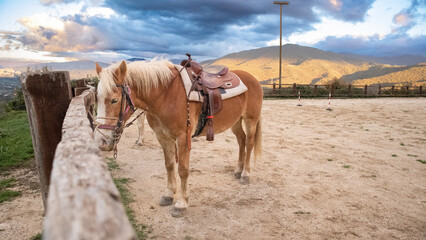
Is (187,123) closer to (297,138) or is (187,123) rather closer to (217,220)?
(217,220)

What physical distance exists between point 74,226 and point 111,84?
212 cm

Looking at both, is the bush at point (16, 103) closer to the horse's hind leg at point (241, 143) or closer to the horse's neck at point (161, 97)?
the horse's hind leg at point (241, 143)

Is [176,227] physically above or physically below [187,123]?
below

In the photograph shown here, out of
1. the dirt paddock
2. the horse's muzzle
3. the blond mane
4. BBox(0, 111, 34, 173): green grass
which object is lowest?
the dirt paddock

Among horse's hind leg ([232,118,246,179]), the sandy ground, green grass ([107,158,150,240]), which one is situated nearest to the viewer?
green grass ([107,158,150,240])

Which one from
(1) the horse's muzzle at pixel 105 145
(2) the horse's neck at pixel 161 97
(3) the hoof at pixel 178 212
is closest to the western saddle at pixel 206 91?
(2) the horse's neck at pixel 161 97

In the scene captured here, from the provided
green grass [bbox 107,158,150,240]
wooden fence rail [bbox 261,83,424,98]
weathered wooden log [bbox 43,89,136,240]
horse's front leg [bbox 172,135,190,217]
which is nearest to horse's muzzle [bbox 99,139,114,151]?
horse's front leg [bbox 172,135,190,217]

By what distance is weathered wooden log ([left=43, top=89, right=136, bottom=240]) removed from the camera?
54 centimetres

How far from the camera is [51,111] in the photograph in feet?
5.79

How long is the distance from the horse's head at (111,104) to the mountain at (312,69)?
3806cm

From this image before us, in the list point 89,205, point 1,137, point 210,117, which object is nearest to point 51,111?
point 89,205

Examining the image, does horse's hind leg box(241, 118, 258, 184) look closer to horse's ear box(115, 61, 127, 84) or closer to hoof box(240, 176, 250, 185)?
hoof box(240, 176, 250, 185)

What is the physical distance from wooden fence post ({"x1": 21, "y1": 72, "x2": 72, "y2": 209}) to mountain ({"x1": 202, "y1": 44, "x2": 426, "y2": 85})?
38851mm

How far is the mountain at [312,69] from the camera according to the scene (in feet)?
186
